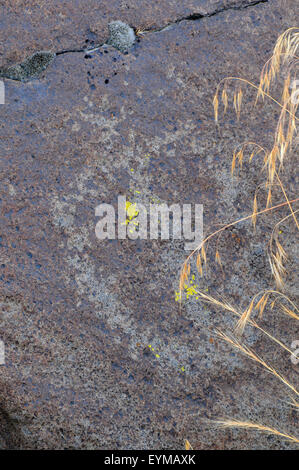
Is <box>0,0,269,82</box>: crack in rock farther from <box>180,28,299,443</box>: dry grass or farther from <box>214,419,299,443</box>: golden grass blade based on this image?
<box>214,419,299,443</box>: golden grass blade

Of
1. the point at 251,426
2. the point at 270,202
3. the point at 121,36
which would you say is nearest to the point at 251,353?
the point at 251,426

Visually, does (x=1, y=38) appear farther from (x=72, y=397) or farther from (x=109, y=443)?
(x=109, y=443)

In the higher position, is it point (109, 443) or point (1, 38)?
point (1, 38)

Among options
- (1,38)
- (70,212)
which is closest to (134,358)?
(70,212)

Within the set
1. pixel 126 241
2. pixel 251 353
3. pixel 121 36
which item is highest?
pixel 121 36

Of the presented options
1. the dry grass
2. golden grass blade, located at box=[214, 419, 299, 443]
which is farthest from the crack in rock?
golden grass blade, located at box=[214, 419, 299, 443]

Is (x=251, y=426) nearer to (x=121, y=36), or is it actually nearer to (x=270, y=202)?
(x=270, y=202)

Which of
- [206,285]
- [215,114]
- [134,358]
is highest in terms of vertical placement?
[215,114]
